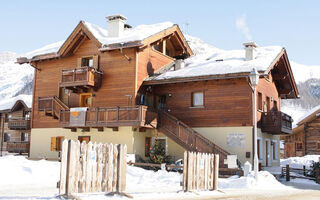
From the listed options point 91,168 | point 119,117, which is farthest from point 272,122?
point 91,168

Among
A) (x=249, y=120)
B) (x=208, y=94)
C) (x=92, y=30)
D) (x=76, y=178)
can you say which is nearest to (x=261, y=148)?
(x=249, y=120)

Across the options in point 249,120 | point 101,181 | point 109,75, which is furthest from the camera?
point 109,75

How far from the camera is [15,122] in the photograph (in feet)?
140

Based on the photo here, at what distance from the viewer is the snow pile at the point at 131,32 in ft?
98.4

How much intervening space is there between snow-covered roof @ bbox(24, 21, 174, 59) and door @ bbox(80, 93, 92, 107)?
4.20 m

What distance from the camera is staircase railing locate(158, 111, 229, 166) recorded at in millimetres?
25203

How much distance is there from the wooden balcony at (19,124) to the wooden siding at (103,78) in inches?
316

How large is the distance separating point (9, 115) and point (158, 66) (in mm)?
22167

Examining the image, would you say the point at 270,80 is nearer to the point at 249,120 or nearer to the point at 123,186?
the point at 249,120

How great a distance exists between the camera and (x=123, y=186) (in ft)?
44.1

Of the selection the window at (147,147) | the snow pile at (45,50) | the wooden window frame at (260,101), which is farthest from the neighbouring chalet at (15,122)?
the wooden window frame at (260,101)

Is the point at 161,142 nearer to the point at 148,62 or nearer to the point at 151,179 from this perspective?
the point at 148,62

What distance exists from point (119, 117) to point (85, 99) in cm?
544

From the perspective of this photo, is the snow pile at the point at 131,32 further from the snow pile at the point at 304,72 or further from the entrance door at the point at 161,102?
the snow pile at the point at 304,72
